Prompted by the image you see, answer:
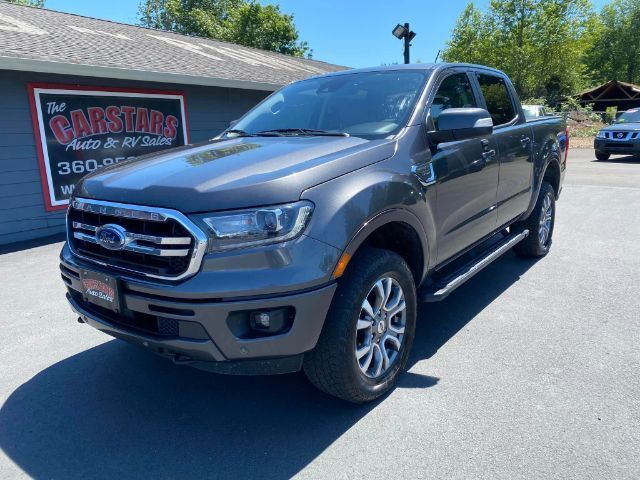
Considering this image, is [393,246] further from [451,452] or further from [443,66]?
[443,66]

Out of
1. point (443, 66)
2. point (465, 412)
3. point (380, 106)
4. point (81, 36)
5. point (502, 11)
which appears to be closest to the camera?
point (465, 412)

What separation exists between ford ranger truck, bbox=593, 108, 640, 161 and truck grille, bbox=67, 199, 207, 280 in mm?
17248

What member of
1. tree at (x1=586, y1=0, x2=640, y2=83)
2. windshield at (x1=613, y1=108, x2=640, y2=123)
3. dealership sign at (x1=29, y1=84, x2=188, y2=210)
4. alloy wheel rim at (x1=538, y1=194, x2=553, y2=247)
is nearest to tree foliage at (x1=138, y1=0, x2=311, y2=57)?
windshield at (x1=613, y1=108, x2=640, y2=123)

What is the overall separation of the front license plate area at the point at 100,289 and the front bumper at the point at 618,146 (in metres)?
17.4

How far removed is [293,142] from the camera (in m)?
3.06

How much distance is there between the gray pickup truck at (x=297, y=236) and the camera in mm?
2248

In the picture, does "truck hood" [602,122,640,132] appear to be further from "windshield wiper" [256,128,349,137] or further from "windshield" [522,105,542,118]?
"windshield wiper" [256,128,349,137]

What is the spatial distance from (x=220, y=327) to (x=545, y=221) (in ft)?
14.9

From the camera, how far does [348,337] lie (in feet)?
8.18

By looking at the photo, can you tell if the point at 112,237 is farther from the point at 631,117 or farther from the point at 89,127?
the point at 631,117

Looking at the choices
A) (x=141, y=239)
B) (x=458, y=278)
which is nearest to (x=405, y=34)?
(x=458, y=278)

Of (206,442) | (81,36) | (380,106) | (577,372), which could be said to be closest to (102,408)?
(206,442)

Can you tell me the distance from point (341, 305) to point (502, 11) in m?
51.2

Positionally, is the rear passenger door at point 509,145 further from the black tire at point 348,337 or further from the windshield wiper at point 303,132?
the black tire at point 348,337
